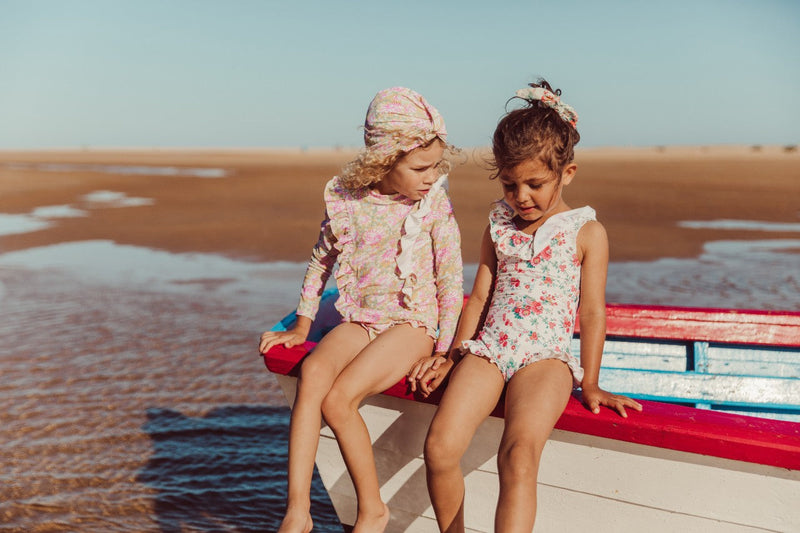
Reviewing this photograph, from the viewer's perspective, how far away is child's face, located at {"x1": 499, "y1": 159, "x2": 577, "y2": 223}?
2562mm

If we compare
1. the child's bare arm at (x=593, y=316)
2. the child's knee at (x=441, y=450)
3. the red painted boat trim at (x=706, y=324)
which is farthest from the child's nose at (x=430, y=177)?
the red painted boat trim at (x=706, y=324)

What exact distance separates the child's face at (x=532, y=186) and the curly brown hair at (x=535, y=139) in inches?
0.9

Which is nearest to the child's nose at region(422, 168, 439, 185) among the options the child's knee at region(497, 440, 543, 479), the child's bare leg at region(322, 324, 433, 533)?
the child's bare leg at region(322, 324, 433, 533)

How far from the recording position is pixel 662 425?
2131 millimetres

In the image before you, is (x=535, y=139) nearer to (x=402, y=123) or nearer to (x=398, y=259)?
(x=402, y=123)

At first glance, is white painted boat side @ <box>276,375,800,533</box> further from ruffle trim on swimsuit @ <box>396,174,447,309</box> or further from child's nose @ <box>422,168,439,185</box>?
child's nose @ <box>422,168,439,185</box>

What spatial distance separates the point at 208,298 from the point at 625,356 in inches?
195

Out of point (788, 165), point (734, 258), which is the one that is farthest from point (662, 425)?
point (788, 165)

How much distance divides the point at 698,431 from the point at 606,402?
286mm

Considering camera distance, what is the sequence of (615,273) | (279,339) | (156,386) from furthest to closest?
(615,273) → (156,386) → (279,339)

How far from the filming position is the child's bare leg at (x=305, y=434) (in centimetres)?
246

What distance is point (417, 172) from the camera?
2.87 metres

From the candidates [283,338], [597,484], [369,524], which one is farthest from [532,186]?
[369,524]

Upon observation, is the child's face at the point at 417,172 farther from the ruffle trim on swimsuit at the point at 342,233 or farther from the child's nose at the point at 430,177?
the ruffle trim on swimsuit at the point at 342,233
